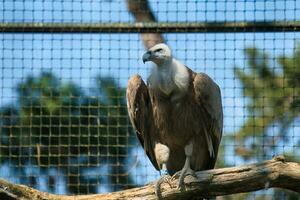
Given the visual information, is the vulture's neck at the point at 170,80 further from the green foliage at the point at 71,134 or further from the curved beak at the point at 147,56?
the green foliage at the point at 71,134

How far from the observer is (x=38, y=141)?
802 centimetres

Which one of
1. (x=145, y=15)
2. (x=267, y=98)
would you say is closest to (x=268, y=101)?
(x=267, y=98)

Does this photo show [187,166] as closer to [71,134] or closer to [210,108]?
[210,108]

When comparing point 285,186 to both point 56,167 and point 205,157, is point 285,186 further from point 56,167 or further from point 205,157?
point 56,167

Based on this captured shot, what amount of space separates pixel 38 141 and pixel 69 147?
352 millimetres

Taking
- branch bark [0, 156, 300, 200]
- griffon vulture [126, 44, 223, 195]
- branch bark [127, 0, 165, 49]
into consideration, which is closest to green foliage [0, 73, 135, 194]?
branch bark [127, 0, 165, 49]

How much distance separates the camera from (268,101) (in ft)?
26.0

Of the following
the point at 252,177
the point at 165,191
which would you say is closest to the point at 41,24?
the point at 165,191

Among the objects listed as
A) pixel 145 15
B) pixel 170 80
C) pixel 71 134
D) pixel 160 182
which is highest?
pixel 145 15

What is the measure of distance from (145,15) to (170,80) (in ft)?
5.85

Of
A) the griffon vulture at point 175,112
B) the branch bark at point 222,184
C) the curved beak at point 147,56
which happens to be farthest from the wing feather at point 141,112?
the branch bark at point 222,184

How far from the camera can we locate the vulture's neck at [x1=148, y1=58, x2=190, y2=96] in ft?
21.5

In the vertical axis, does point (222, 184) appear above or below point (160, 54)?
below

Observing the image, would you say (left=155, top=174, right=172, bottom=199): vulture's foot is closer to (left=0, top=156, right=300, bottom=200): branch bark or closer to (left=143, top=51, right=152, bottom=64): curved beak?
(left=0, top=156, right=300, bottom=200): branch bark
